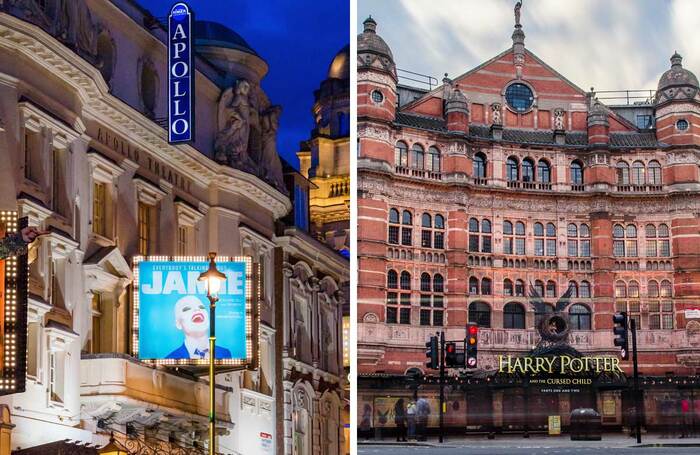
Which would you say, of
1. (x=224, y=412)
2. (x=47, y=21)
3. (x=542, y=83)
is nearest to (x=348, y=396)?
(x=224, y=412)

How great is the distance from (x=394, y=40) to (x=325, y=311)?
423cm

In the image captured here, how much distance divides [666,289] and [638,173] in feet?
4.95

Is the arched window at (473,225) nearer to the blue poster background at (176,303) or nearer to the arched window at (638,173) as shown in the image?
the arched window at (638,173)

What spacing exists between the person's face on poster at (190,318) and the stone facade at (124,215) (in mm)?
337

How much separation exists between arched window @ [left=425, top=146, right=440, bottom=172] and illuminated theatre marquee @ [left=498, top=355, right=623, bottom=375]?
2297 mm

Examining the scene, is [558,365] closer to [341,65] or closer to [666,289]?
[666,289]

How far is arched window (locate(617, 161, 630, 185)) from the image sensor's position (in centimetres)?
1759

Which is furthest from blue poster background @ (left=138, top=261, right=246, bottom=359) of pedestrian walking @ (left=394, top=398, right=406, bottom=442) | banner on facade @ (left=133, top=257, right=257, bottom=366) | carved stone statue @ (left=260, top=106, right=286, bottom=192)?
pedestrian walking @ (left=394, top=398, right=406, bottom=442)

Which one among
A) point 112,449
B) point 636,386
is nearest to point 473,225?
point 636,386

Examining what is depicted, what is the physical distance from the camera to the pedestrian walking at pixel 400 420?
15945 mm

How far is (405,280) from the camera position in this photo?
645 inches

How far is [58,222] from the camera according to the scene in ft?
31.9

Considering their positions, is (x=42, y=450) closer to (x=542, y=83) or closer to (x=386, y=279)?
(x=386, y=279)

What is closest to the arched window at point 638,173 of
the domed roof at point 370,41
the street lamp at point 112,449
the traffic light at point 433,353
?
the traffic light at point 433,353
